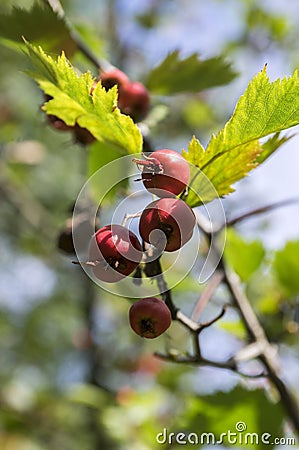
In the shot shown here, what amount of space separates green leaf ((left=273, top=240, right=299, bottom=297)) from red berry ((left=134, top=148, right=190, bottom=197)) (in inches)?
25.9

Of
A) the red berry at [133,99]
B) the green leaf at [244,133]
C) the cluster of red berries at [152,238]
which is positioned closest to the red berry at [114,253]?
the cluster of red berries at [152,238]

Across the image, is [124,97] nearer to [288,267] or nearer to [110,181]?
[110,181]

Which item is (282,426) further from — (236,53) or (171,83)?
(236,53)

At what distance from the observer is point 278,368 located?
94 cm

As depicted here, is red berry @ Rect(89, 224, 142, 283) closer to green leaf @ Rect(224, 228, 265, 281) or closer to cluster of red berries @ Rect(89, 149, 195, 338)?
cluster of red berries @ Rect(89, 149, 195, 338)

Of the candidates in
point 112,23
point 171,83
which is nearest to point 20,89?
point 112,23

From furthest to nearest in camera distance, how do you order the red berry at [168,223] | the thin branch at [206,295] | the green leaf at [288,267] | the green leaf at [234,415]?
the green leaf at [288,267] → the green leaf at [234,415] → the thin branch at [206,295] → the red berry at [168,223]

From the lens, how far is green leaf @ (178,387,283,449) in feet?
3.31

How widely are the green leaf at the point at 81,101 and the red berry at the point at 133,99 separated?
0.68 feet

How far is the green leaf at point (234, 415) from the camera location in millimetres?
1009

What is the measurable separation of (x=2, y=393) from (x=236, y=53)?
2146 mm

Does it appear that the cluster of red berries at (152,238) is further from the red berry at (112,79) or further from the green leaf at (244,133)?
the red berry at (112,79)

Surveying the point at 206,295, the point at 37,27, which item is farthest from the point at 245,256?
the point at 37,27

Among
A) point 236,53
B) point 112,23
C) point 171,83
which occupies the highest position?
point 112,23
